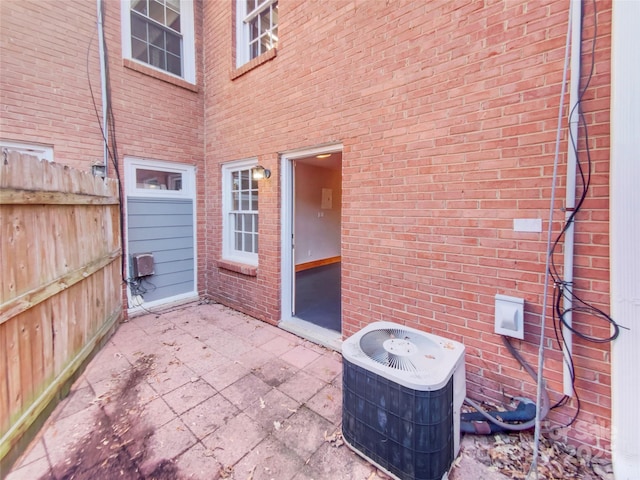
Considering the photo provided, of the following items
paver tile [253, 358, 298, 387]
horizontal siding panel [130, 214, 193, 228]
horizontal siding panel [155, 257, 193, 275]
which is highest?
horizontal siding panel [130, 214, 193, 228]

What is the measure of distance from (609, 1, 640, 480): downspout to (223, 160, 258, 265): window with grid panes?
3.90m

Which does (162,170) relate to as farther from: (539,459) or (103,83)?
(539,459)

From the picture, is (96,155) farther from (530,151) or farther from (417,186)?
(530,151)

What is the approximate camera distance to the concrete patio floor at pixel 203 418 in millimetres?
1829

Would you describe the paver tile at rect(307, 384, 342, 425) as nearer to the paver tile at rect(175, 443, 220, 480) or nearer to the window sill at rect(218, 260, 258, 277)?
the paver tile at rect(175, 443, 220, 480)

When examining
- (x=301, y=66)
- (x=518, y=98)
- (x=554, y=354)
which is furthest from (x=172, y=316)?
(x=518, y=98)

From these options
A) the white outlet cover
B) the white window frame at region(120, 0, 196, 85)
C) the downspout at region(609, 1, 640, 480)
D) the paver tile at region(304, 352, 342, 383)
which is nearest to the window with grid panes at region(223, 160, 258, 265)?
the white window frame at region(120, 0, 196, 85)

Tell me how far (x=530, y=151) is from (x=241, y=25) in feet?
15.4

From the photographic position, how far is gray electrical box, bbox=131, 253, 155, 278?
4.31 meters

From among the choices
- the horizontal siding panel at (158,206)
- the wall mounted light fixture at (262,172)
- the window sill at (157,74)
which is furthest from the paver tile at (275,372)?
the window sill at (157,74)

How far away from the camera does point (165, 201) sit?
15.3 feet

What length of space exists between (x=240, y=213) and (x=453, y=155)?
344 centimetres

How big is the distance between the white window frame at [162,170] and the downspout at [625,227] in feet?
17.1

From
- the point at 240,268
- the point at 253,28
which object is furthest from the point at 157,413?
the point at 253,28
